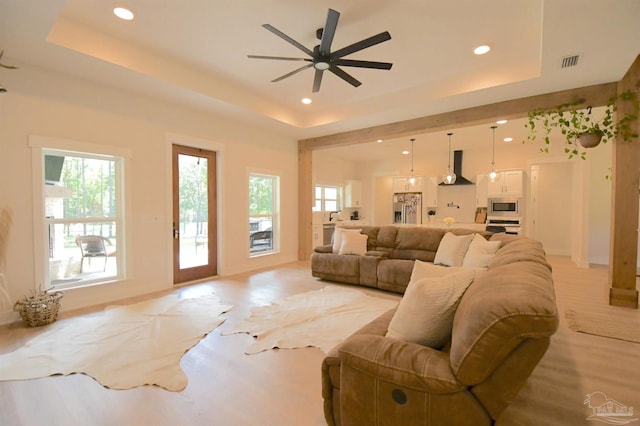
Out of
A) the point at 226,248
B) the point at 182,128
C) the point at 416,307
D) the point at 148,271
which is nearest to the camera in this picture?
the point at 416,307

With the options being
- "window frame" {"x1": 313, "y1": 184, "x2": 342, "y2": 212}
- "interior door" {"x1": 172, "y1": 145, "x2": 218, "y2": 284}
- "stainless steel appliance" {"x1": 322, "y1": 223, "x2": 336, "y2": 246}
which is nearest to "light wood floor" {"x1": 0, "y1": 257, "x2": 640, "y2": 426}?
"interior door" {"x1": 172, "y1": 145, "x2": 218, "y2": 284}

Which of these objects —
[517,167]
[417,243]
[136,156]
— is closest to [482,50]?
[417,243]

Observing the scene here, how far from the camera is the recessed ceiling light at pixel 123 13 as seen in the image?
9.13 feet

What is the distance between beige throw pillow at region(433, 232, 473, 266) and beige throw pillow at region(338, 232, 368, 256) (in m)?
1.16

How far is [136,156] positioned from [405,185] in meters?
6.80

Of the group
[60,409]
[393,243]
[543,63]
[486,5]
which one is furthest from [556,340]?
[60,409]

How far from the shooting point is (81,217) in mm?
3812

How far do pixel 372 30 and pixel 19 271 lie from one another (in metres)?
4.67

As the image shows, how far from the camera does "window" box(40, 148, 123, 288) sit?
11.8 ft

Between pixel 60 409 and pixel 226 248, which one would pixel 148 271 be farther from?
pixel 60 409

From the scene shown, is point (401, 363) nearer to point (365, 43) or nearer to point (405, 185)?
point (365, 43)

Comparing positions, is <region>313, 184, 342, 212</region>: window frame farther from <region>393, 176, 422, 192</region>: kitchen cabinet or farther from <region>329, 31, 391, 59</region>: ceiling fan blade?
<region>329, 31, 391, 59</region>: ceiling fan blade

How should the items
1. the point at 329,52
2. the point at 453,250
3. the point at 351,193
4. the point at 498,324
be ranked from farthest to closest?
the point at 351,193 < the point at 453,250 < the point at 329,52 < the point at 498,324

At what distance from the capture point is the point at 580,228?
20.4ft
